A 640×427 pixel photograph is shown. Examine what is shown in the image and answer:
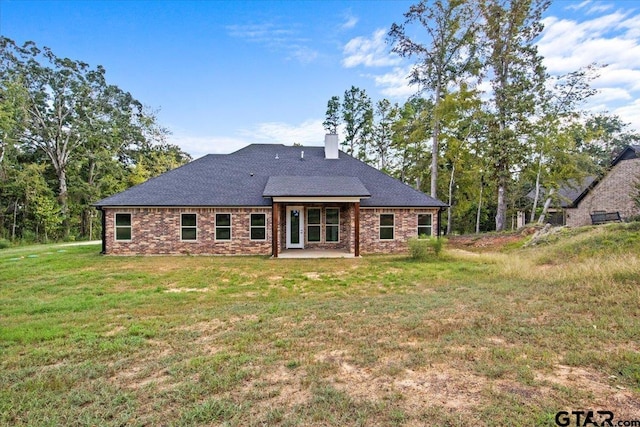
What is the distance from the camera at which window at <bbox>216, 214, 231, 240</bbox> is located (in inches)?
565

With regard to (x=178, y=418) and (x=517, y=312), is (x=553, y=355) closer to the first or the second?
(x=517, y=312)

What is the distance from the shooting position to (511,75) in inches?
790

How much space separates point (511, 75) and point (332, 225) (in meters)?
15.3

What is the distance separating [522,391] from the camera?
9.50ft

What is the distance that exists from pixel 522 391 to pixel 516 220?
33.6 meters

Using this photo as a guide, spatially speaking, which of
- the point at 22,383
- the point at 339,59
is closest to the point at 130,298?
the point at 22,383

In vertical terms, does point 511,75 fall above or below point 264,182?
above

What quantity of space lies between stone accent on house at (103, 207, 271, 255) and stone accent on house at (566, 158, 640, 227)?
21.9 meters

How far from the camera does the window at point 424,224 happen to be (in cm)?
1551

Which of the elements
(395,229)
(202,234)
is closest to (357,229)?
(395,229)

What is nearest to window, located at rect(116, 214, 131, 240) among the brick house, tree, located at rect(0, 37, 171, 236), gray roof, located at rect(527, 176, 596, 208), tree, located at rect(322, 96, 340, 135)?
tree, located at rect(0, 37, 171, 236)

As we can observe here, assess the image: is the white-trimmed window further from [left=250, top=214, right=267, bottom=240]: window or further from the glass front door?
[left=250, top=214, right=267, bottom=240]: window

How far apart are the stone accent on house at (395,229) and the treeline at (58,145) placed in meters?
21.3

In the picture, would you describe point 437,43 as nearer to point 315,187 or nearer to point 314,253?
point 315,187
